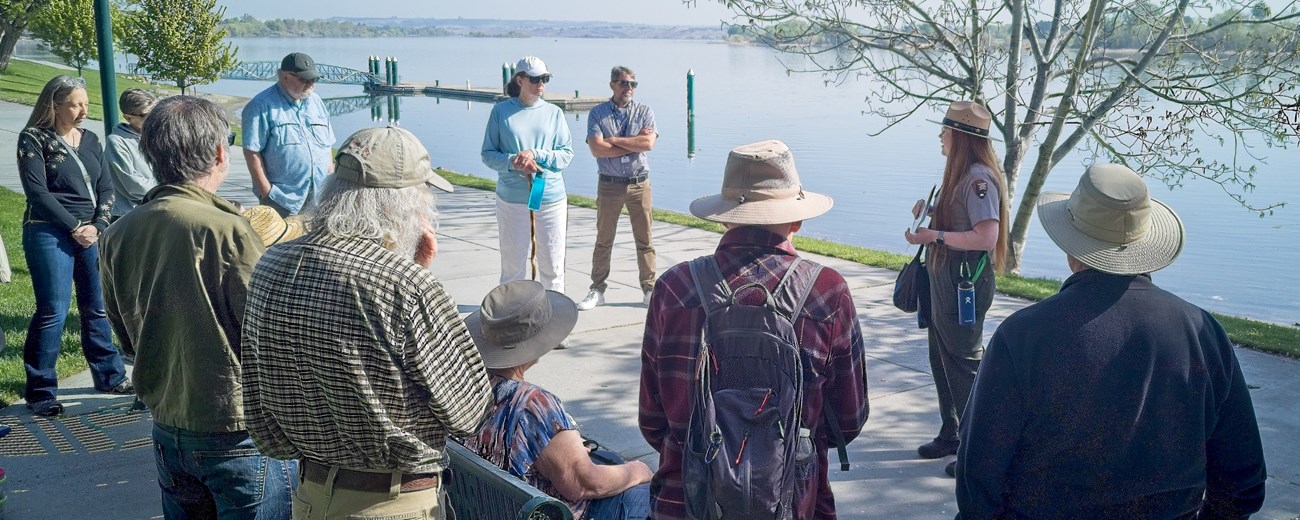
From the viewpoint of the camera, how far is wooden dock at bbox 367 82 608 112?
4619 cm

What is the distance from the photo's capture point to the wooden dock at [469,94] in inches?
1818

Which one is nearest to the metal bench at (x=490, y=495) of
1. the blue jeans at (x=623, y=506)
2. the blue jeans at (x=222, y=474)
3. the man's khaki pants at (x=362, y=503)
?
the man's khaki pants at (x=362, y=503)

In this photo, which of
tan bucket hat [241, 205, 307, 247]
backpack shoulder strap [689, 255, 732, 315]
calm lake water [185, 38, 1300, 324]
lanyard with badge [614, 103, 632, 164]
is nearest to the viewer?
backpack shoulder strap [689, 255, 732, 315]

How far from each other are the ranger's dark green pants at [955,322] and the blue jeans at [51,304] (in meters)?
4.32

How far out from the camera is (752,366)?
2623 mm

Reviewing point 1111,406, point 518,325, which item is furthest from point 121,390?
point 1111,406

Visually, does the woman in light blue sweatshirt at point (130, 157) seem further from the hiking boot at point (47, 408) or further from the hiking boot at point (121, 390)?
the hiking boot at point (47, 408)

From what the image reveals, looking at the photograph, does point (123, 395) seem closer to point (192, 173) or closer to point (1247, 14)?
point (192, 173)

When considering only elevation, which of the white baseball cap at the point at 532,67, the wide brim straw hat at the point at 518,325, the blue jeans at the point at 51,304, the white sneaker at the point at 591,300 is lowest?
the white sneaker at the point at 591,300

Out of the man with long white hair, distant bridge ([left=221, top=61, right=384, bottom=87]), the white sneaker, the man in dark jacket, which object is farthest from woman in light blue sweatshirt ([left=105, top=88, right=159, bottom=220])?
distant bridge ([left=221, top=61, right=384, bottom=87])

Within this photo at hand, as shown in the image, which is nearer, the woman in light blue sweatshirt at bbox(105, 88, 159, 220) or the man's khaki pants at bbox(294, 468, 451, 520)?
the man's khaki pants at bbox(294, 468, 451, 520)

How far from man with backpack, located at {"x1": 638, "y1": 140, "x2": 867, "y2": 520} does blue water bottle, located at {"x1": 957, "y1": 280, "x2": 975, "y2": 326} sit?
1764mm

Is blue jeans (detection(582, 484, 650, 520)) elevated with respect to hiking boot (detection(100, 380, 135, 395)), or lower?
elevated

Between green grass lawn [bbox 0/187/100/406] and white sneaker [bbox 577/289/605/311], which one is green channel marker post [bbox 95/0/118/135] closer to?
green grass lawn [bbox 0/187/100/406]
